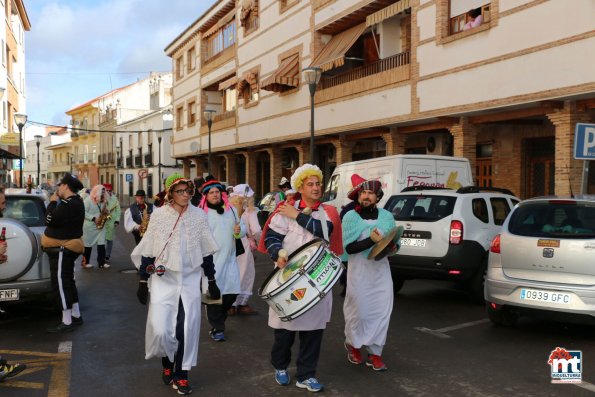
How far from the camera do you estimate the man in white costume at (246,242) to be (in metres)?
8.04

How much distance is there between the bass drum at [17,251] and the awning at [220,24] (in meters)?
25.4

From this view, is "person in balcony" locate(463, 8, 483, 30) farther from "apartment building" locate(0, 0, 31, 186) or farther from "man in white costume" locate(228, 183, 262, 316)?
"apartment building" locate(0, 0, 31, 186)

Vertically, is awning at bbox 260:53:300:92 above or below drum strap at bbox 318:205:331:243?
above

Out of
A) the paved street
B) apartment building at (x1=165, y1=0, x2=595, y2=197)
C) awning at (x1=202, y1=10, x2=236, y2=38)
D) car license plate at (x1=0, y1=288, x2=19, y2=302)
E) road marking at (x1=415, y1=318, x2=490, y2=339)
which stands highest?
awning at (x1=202, y1=10, x2=236, y2=38)

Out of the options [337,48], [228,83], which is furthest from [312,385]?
[228,83]

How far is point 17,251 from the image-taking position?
697cm

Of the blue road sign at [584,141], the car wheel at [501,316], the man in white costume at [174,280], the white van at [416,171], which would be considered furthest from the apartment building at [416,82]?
the man in white costume at [174,280]

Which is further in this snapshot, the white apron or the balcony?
the balcony

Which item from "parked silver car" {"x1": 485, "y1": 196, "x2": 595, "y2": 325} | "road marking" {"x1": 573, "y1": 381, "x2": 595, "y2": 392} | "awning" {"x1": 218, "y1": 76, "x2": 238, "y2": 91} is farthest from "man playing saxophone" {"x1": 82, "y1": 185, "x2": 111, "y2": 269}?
"awning" {"x1": 218, "y1": 76, "x2": 238, "y2": 91}

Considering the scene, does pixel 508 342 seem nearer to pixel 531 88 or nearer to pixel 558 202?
pixel 558 202

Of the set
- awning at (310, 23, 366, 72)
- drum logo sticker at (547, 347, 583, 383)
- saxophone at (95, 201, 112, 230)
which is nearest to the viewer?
drum logo sticker at (547, 347, 583, 383)

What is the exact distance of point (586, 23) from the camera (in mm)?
12000

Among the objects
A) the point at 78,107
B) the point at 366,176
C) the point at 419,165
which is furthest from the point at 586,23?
the point at 78,107

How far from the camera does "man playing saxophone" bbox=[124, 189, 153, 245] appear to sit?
11578mm
